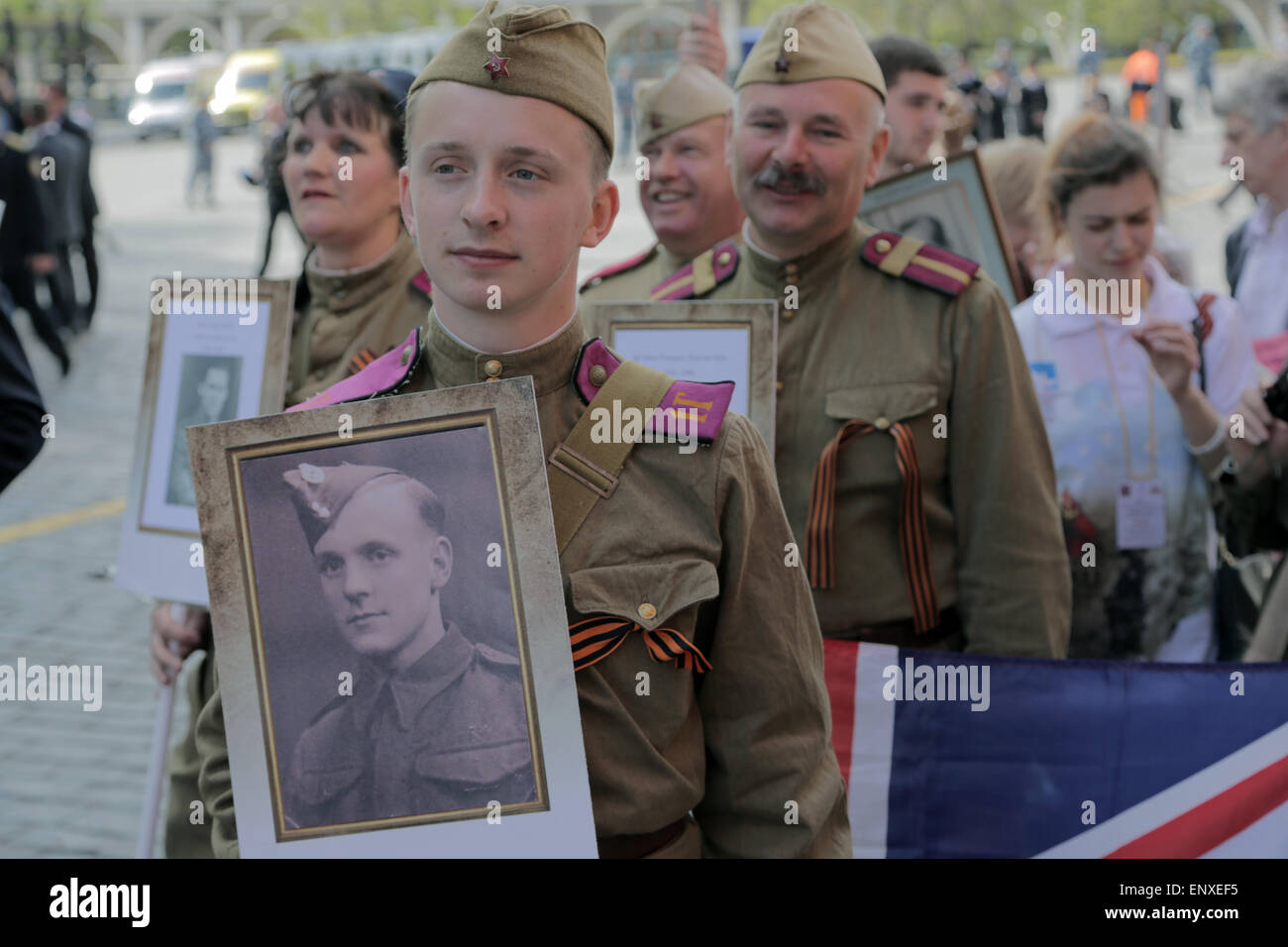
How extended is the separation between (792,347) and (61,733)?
3.61 meters

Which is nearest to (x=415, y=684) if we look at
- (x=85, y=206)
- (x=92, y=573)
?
(x=92, y=573)

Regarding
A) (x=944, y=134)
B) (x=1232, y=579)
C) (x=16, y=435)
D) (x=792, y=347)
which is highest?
(x=944, y=134)

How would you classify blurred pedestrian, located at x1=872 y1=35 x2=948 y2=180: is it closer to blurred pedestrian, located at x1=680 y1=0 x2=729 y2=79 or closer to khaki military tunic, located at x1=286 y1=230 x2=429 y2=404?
blurred pedestrian, located at x1=680 y1=0 x2=729 y2=79

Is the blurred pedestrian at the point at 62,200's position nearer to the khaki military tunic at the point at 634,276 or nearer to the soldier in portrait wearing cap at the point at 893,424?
the khaki military tunic at the point at 634,276

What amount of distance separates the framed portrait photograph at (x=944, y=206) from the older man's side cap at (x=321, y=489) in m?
2.64

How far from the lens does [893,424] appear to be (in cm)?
305

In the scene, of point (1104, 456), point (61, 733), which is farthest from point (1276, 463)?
point (61, 733)

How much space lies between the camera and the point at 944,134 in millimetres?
5848

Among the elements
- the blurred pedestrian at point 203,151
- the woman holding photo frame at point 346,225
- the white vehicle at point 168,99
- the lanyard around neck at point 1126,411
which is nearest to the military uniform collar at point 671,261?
the woman holding photo frame at point 346,225

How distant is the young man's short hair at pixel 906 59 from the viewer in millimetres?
4883

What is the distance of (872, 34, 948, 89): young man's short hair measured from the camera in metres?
4.88

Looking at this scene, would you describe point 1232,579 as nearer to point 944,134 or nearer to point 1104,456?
point 1104,456

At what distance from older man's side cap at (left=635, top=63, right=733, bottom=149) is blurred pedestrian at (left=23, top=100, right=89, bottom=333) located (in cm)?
1017
